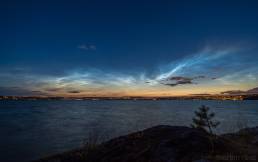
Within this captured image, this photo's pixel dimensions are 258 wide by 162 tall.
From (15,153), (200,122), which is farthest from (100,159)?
(15,153)

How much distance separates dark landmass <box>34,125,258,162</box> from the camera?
9.36m

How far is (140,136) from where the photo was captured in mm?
12867

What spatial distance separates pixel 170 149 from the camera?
10.4m

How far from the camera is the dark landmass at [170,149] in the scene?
9363 mm

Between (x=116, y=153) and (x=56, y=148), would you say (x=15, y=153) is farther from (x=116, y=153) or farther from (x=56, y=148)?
(x=116, y=153)

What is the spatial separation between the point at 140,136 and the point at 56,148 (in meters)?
21.3

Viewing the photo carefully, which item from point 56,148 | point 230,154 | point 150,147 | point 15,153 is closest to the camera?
point 230,154

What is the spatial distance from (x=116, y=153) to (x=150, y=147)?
5.66 feet

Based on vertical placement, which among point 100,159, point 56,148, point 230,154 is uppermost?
point 230,154

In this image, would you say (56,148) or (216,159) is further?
(56,148)

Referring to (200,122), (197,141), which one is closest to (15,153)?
(200,122)

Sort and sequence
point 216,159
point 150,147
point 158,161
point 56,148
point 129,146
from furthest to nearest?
point 56,148
point 129,146
point 150,147
point 158,161
point 216,159

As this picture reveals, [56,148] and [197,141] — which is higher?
[197,141]

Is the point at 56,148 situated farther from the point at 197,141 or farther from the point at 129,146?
the point at 197,141
